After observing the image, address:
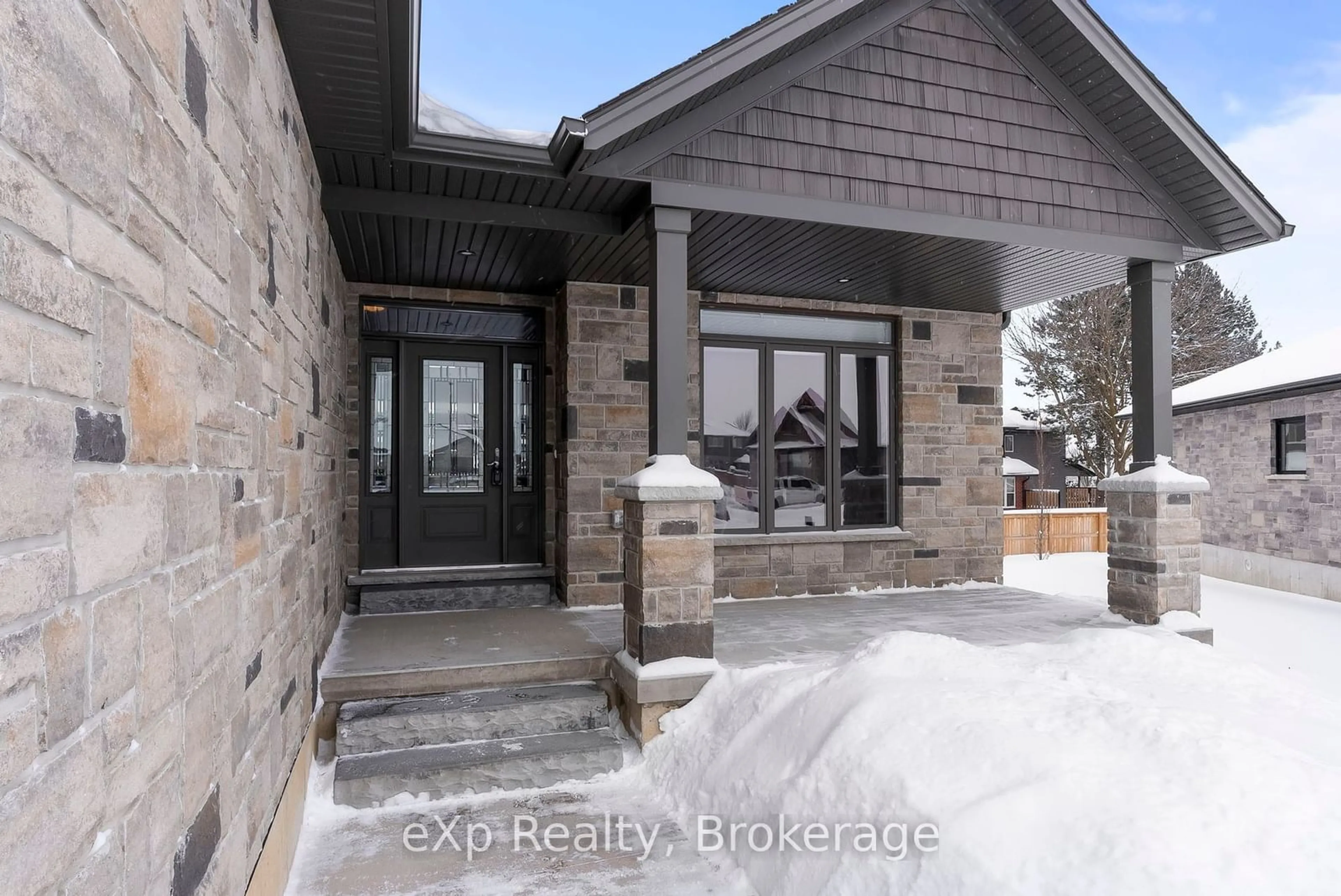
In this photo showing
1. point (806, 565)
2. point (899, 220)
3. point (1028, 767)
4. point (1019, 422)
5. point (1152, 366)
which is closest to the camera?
point (1028, 767)

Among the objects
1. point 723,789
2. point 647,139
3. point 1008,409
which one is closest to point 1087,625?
point 723,789

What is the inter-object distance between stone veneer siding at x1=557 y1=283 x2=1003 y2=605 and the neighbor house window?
21.7 feet

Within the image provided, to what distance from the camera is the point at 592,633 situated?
16.2 ft

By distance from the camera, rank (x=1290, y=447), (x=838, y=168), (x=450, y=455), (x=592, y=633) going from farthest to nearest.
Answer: (x=1290, y=447)
(x=450, y=455)
(x=592, y=633)
(x=838, y=168)

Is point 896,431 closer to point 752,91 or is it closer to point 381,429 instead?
point 752,91

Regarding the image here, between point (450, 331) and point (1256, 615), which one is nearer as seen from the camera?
point (450, 331)

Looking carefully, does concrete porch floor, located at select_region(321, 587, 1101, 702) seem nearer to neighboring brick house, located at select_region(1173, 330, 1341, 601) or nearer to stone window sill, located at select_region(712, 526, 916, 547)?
stone window sill, located at select_region(712, 526, 916, 547)

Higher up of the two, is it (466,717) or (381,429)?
(381,429)

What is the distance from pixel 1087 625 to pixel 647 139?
4350 mm

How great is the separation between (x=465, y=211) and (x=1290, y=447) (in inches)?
473

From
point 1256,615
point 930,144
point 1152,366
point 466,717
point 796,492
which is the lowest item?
point 1256,615

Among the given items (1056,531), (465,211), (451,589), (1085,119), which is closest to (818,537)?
(451,589)

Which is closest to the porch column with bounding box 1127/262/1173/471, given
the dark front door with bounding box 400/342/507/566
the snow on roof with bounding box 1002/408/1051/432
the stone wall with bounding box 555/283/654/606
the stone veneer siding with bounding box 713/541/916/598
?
the stone veneer siding with bounding box 713/541/916/598

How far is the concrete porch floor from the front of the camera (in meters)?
4.14
